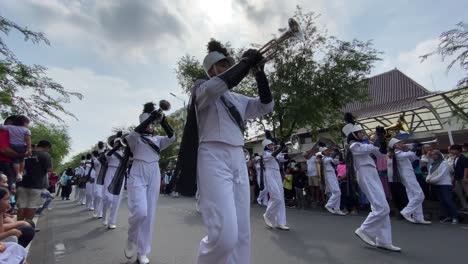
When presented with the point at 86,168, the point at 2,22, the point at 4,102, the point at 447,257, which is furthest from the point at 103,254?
the point at 86,168

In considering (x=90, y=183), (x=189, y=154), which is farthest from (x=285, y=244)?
(x=90, y=183)

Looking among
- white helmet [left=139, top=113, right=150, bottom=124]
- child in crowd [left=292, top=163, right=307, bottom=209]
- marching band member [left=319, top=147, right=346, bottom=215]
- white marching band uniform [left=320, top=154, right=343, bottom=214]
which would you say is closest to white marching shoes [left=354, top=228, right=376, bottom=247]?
white helmet [left=139, top=113, right=150, bottom=124]

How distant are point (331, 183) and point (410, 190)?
12.1ft

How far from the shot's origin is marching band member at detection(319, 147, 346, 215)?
12758 millimetres

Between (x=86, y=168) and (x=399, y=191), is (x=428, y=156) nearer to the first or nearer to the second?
(x=399, y=191)

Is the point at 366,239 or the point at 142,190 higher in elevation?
the point at 142,190

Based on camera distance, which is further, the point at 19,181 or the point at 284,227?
the point at 284,227

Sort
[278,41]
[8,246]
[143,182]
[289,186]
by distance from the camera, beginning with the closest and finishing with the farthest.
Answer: [278,41]
[8,246]
[143,182]
[289,186]

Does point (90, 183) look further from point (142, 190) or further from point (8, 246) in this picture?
point (8, 246)

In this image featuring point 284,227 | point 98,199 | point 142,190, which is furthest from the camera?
point 98,199

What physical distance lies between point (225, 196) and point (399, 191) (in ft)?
30.4

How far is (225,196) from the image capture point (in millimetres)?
3168

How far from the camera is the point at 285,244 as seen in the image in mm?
7016

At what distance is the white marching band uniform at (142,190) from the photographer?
5871 mm
